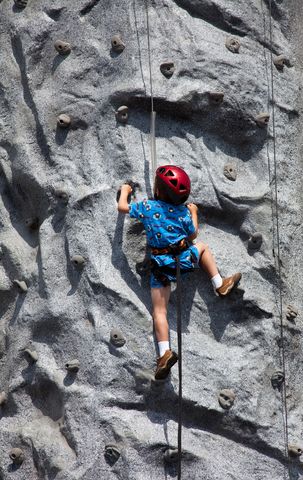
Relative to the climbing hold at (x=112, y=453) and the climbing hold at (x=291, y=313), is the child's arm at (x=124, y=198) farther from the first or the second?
the climbing hold at (x=112, y=453)

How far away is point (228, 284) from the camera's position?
497 centimetres

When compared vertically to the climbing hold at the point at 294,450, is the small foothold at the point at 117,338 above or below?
above

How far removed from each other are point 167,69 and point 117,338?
1383 mm

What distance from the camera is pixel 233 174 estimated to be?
5.29 m

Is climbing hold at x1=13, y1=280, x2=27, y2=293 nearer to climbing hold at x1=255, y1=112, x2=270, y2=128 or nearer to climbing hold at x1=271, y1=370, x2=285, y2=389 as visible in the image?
climbing hold at x1=271, y1=370, x2=285, y2=389

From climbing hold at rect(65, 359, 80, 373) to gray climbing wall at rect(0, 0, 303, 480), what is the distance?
0.03 metres

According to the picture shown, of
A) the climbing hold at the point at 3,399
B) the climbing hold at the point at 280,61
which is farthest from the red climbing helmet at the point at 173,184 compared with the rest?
the climbing hold at the point at 3,399

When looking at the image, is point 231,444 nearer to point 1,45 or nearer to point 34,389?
point 34,389

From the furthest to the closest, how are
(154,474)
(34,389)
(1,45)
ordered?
(1,45) < (34,389) < (154,474)

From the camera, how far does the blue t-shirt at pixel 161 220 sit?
4.85 meters

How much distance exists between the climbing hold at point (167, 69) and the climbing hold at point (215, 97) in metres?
0.22

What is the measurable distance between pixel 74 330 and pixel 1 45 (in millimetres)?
1603

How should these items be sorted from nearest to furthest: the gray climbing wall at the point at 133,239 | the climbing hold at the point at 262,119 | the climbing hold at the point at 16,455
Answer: the gray climbing wall at the point at 133,239, the climbing hold at the point at 16,455, the climbing hold at the point at 262,119

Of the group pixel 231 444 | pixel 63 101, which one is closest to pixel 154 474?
pixel 231 444
